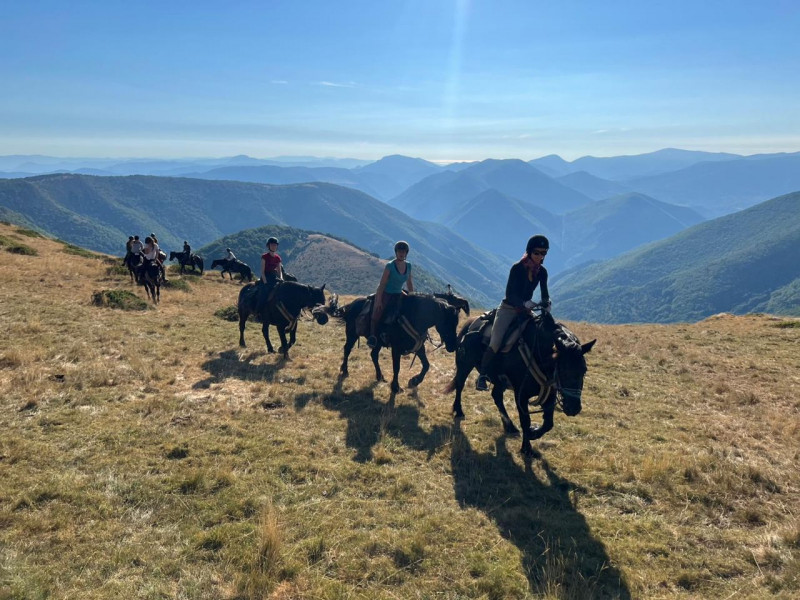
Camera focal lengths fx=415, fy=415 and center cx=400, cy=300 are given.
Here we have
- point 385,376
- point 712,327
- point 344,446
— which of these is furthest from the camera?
point 712,327

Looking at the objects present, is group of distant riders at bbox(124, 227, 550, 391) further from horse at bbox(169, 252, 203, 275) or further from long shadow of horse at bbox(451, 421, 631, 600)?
horse at bbox(169, 252, 203, 275)

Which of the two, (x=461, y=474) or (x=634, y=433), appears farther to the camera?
(x=634, y=433)

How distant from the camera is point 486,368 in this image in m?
9.04

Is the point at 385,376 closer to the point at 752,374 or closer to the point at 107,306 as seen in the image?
the point at 752,374

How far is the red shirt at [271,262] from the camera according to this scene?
14.9 m

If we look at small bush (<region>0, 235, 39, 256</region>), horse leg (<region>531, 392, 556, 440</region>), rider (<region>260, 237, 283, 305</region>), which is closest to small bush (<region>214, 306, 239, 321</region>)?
rider (<region>260, 237, 283, 305</region>)

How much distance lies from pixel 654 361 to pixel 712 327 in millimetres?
13345

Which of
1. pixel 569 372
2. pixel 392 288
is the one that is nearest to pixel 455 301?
pixel 392 288

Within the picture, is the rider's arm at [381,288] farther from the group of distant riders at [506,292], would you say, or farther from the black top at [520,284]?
the black top at [520,284]

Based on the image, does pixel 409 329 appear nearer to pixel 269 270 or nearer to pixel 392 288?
pixel 392 288

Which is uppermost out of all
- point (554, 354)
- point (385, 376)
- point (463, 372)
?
point (554, 354)

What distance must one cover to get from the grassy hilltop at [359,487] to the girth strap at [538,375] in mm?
1355

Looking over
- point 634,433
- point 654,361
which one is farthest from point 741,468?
point 654,361

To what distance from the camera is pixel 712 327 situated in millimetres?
26406
